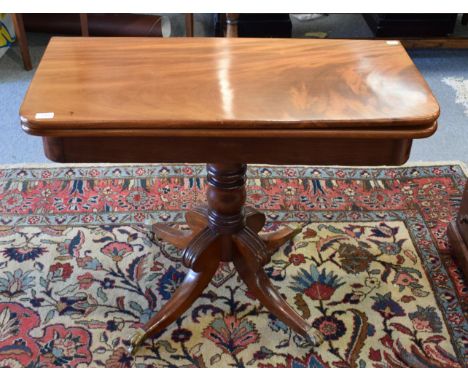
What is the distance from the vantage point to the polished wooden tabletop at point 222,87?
1085mm

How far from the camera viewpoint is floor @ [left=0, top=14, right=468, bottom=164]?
229cm

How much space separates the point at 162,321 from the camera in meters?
1.50

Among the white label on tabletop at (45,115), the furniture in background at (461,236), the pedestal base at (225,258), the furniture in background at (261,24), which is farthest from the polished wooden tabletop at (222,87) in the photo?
the furniture in background at (261,24)

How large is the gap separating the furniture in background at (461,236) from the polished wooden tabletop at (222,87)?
0.60 m

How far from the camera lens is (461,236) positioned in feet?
5.71

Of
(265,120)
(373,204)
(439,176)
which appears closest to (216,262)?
(265,120)

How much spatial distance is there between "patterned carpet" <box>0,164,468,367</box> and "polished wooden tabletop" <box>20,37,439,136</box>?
2.20ft

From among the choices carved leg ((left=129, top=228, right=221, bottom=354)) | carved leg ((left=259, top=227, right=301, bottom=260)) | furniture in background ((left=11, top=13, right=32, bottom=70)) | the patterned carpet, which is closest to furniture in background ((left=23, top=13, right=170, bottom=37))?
furniture in background ((left=11, top=13, right=32, bottom=70))

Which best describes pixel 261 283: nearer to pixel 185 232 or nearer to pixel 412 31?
pixel 185 232

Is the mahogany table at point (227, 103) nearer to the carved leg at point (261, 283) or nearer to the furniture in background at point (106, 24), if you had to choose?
the carved leg at point (261, 283)

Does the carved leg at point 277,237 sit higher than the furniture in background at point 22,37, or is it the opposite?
the furniture in background at point 22,37

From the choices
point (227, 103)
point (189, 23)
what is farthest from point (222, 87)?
point (189, 23)

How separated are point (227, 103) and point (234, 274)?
0.72 meters

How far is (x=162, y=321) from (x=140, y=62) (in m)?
0.66
